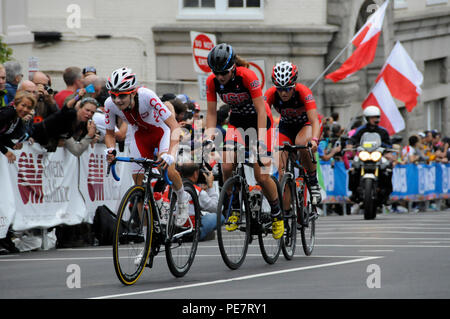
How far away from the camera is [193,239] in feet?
32.5

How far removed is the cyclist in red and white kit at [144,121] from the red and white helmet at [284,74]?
176 centimetres

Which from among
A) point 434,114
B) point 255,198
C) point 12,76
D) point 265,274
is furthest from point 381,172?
point 434,114

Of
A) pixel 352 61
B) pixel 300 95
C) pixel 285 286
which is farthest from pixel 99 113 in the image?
pixel 352 61

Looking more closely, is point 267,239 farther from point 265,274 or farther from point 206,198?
point 206,198

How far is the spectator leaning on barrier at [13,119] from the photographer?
1202 centimetres

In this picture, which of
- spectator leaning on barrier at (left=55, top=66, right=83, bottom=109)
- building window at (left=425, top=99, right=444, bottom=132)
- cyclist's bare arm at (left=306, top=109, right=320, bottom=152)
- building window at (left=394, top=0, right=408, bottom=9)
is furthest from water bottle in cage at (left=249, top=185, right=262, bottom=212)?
building window at (left=425, top=99, right=444, bottom=132)

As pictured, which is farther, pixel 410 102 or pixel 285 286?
pixel 410 102

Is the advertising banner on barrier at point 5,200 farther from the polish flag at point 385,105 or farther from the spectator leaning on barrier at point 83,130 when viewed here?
the polish flag at point 385,105

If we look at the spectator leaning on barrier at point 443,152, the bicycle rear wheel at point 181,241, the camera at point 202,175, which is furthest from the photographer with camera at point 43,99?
the spectator leaning on barrier at point 443,152

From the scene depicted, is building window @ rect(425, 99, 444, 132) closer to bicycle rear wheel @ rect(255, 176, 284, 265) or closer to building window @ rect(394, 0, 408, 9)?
building window @ rect(394, 0, 408, 9)
